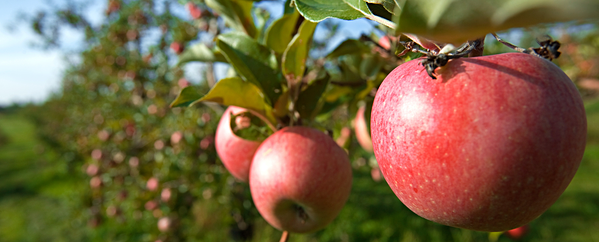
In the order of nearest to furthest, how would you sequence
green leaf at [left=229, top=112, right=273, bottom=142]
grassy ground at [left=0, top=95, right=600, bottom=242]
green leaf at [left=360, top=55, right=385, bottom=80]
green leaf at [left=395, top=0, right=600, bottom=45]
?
1. green leaf at [left=395, top=0, right=600, bottom=45]
2. green leaf at [left=229, top=112, right=273, bottom=142]
3. green leaf at [left=360, top=55, right=385, bottom=80]
4. grassy ground at [left=0, top=95, right=600, bottom=242]

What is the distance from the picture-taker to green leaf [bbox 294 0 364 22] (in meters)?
0.48

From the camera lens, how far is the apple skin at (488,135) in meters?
0.34

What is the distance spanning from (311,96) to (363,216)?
154 inches

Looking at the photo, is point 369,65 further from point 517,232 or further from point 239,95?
point 517,232

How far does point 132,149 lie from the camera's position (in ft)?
8.04

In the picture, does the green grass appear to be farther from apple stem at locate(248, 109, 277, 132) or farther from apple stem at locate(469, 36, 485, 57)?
apple stem at locate(469, 36, 485, 57)

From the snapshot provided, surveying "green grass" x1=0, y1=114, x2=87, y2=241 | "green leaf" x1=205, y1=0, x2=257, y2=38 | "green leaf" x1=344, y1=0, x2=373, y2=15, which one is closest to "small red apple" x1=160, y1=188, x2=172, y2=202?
"green leaf" x1=205, y1=0, x2=257, y2=38

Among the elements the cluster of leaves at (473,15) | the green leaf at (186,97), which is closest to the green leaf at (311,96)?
the green leaf at (186,97)

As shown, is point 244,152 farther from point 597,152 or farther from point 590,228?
A: point 597,152

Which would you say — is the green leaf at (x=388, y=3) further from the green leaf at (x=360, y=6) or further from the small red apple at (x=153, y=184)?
the small red apple at (x=153, y=184)

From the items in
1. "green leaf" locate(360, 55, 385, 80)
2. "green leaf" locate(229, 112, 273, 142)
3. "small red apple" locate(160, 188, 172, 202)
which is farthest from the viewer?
"small red apple" locate(160, 188, 172, 202)

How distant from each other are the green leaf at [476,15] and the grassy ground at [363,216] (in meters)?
3.46

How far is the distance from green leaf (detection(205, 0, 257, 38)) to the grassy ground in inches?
116

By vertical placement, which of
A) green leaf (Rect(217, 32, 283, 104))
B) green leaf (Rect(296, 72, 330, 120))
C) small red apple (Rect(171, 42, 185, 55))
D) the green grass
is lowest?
the green grass
